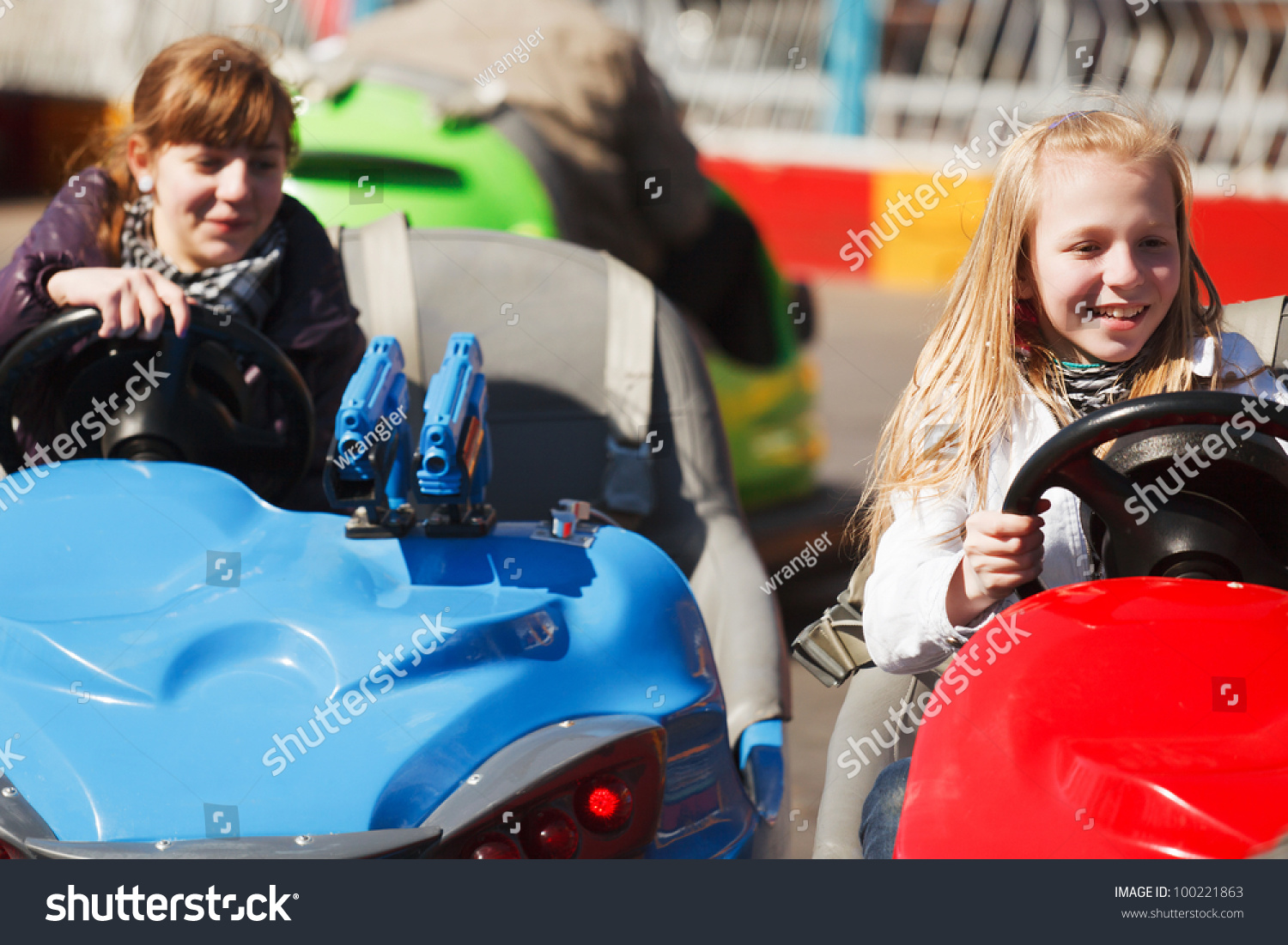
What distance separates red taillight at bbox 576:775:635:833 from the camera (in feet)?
4.19

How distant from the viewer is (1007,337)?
1480 millimetres

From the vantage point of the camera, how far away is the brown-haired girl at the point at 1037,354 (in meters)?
1.42

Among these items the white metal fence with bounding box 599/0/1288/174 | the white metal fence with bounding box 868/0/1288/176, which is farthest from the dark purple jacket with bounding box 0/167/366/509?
the white metal fence with bounding box 868/0/1288/176

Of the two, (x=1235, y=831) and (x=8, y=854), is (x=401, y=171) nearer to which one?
(x=8, y=854)

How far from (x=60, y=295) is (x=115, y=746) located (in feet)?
2.63

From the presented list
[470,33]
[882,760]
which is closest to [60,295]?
[882,760]

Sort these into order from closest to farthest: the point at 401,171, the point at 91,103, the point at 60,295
Result: 1. the point at 60,295
2. the point at 401,171
3. the point at 91,103

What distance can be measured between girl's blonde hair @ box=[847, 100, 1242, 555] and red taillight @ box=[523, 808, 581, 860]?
507mm

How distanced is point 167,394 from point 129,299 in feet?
0.41

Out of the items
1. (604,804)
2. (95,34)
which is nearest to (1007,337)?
(604,804)

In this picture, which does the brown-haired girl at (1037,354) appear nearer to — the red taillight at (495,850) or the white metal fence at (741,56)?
the red taillight at (495,850)

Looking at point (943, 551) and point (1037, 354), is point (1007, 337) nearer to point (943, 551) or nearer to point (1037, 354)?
point (1037, 354)

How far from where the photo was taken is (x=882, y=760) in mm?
1604

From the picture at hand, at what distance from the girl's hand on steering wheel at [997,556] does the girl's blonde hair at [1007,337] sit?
0.35ft
